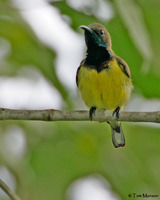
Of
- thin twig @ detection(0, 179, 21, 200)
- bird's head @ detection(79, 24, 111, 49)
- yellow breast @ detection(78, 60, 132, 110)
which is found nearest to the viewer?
thin twig @ detection(0, 179, 21, 200)

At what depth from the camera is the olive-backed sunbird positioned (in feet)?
15.0

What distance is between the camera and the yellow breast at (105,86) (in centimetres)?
455

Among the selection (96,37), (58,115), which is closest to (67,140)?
(58,115)

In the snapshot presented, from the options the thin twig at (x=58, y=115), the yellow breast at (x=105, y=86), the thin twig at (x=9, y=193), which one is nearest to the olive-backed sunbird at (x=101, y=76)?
the yellow breast at (x=105, y=86)

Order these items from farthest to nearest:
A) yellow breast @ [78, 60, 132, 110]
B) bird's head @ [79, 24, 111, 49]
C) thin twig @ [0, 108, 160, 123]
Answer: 1. bird's head @ [79, 24, 111, 49]
2. yellow breast @ [78, 60, 132, 110]
3. thin twig @ [0, 108, 160, 123]

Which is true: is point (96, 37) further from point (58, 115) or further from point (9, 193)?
point (9, 193)

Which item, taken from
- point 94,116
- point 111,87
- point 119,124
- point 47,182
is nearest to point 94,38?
point 111,87

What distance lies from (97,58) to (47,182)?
89.8 inches

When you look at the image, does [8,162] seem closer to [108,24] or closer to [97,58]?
[108,24]

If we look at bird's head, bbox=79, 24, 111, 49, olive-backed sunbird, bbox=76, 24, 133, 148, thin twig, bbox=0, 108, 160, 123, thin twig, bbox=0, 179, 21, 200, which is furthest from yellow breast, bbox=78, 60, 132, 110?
thin twig, bbox=0, 179, 21, 200

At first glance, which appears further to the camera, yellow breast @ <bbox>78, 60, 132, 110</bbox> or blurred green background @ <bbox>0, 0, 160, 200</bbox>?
yellow breast @ <bbox>78, 60, 132, 110</bbox>

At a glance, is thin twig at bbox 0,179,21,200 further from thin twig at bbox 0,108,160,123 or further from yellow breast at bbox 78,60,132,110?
yellow breast at bbox 78,60,132,110

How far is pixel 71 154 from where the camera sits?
3.28 m

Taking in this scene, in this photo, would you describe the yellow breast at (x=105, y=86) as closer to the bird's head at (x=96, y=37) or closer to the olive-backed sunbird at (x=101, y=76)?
the olive-backed sunbird at (x=101, y=76)
